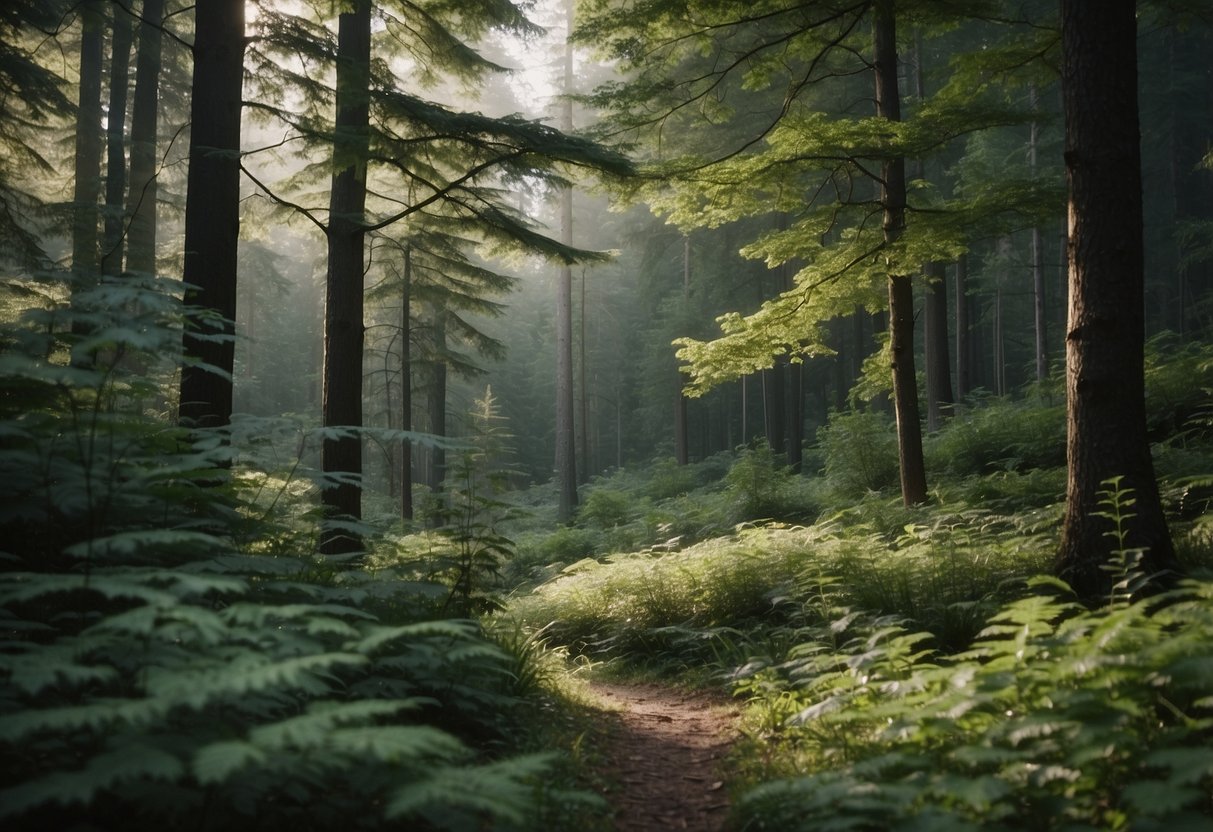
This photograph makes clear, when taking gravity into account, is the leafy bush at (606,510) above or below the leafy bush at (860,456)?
below

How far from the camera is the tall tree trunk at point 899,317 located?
28.3 ft

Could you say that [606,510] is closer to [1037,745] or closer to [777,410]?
[777,410]

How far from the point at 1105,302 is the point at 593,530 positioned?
13.9 metres

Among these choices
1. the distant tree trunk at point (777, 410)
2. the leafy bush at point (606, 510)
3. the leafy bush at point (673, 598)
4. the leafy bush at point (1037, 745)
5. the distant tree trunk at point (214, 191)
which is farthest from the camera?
the distant tree trunk at point (777, 410)

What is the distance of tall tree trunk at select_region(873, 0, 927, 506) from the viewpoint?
A: 862cm

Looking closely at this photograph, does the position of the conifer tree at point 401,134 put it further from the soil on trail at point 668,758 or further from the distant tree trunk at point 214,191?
the soil on trail at point 668,758

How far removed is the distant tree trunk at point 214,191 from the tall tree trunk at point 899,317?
7.08m

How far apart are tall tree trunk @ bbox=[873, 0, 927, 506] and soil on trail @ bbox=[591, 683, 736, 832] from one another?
446 cm

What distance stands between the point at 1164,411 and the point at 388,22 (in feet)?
38.1

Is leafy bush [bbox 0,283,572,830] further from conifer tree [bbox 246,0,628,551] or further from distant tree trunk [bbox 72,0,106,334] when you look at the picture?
distant tree trunk [bbox 72,0,106,334]

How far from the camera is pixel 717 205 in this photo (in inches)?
333

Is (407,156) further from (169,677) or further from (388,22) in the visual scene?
(169,677)

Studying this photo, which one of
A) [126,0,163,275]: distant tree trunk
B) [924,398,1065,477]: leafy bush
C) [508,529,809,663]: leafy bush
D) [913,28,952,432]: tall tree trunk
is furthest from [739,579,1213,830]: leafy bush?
[126,0,163,275]: distant tree trunk

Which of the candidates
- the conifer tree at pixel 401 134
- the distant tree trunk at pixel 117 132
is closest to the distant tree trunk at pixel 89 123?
the distant tree trunk at pixel 117 132
